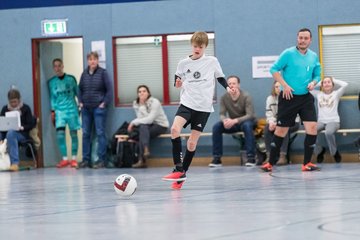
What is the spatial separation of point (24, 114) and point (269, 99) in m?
5.26

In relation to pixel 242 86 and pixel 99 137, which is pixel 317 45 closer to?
pixel 242 86

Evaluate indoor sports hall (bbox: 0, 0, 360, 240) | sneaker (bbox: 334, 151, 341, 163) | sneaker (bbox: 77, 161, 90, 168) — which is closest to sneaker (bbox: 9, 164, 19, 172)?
indoor sports hall (bbox: 0, 0, 360, 240)

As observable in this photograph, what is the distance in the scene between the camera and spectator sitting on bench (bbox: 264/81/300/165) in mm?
17125

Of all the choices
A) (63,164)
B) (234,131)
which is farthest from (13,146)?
(234,131)

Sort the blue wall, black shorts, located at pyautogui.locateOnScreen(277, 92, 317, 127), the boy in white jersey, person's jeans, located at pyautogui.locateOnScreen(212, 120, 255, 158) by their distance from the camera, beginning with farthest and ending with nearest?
the blue wall, person's jeans, located at pyautogui.locateOnScreen(212, 120, 255, 158), black shorts, located at pyautogui.locateOnScreen(277, 92, 317, 127), the boy in white jersey

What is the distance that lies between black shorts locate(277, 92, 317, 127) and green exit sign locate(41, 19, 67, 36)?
6.83 metres

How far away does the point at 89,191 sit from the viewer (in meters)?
11.9

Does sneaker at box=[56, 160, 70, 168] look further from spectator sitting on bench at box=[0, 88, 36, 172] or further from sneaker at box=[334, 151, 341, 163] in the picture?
sneaker at box=[334, 151, 341, 163]

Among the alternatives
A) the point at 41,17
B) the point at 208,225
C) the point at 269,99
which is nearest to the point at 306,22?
the point at 269,99

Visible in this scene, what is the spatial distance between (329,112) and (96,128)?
4885 millimetres

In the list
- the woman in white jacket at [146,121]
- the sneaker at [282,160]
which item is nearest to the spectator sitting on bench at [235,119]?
the sneaker at [282,160]

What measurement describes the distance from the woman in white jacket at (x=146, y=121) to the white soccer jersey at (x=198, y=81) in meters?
6.25

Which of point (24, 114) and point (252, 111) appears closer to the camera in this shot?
point (252, 111)

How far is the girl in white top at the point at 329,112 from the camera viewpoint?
669 inches
